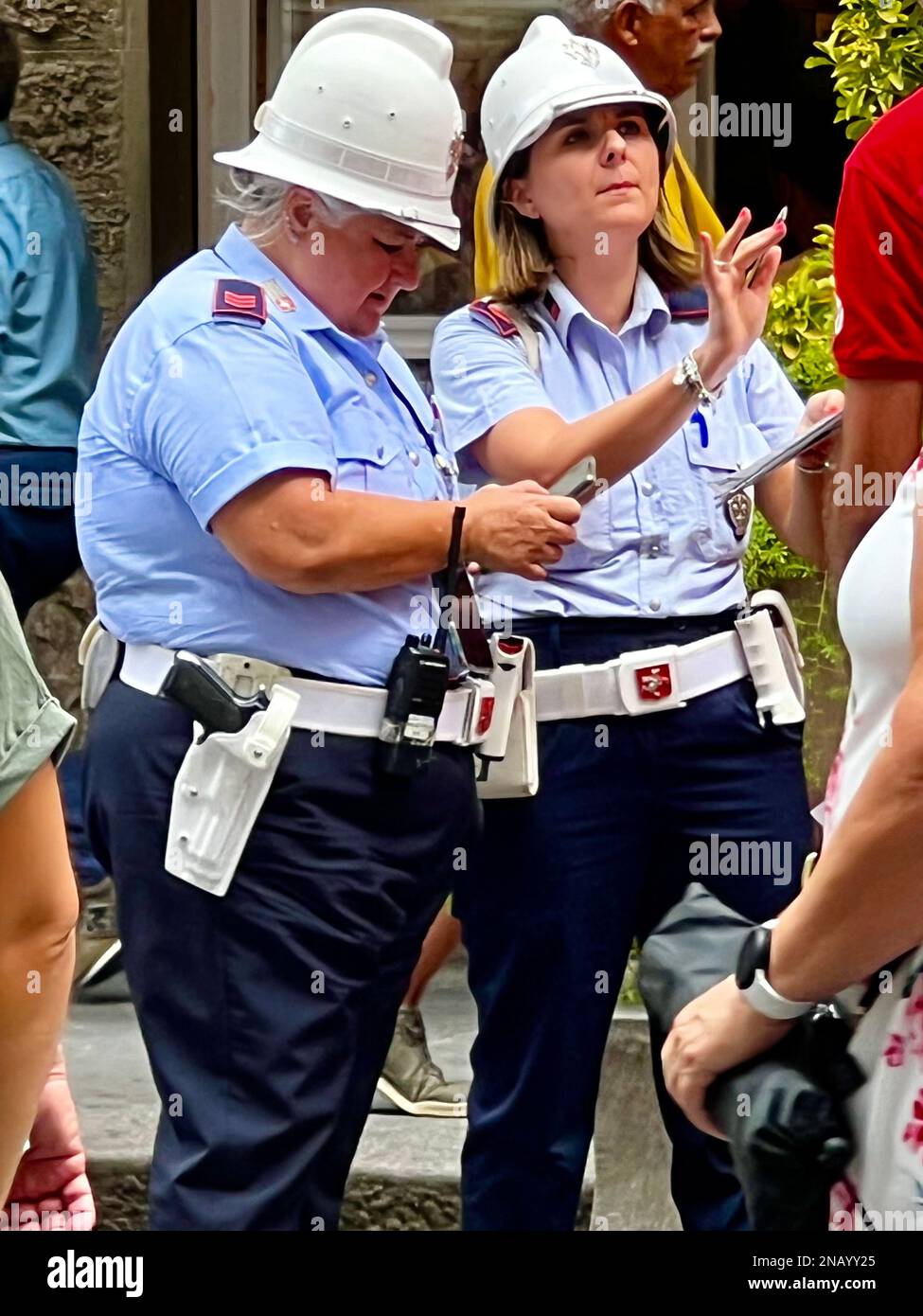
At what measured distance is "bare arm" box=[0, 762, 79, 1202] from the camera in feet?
6.04

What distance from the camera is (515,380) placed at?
3006 mm

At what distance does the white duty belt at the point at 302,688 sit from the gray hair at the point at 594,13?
4.01ft

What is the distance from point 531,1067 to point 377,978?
385 millimetres

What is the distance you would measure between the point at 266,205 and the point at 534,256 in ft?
1.50

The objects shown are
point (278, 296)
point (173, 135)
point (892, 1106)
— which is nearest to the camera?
point (892, 1106)

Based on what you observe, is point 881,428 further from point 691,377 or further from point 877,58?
point 877,58

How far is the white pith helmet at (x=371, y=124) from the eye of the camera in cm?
273

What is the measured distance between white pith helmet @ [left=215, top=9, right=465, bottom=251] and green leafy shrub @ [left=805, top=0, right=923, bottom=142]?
897 millimetres

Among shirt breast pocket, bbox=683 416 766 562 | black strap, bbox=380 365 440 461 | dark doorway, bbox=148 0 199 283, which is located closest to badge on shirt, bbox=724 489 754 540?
shirt breast pocket, bbox=683 416 766 562

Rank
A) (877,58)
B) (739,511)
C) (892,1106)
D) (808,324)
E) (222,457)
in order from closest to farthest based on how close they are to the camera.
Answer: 1. (892,1106)
2. (222,457)
3. (739,511)
4. (877,58)
5. (808,324)

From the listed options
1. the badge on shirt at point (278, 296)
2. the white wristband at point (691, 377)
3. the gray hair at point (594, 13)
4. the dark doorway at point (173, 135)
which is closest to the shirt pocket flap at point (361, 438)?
the badge on shirt at point (278, 296)

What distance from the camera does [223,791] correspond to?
262 centimetres

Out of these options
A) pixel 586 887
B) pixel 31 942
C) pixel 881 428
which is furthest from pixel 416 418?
pixel 31 942
